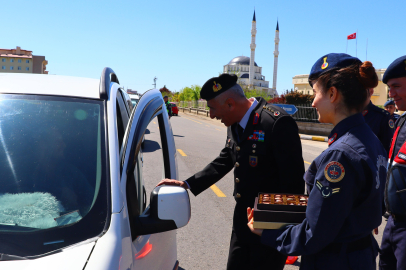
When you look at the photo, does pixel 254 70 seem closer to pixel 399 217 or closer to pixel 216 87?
pixel 216 87

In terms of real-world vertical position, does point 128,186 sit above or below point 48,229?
above

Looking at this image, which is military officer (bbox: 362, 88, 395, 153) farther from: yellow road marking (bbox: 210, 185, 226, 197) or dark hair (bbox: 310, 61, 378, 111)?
dark hair (bbox: 310, 61, 378, 111)

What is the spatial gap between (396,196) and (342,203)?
0.73m

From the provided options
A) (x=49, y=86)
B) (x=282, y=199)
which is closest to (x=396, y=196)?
(x=282, y=199)

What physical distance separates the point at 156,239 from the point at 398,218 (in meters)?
1.44

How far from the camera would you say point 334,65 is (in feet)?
5.61

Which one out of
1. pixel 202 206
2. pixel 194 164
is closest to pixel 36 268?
pixel 202 206

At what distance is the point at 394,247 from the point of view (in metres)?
2.41

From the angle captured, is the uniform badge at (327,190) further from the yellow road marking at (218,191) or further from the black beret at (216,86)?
the yellow road marking at (218,191)

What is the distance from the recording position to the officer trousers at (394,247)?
230 cm

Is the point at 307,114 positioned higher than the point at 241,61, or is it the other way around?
the point at 241,61

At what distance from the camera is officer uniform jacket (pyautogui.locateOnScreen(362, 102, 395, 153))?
4.72m

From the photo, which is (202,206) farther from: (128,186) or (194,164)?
(128,186)

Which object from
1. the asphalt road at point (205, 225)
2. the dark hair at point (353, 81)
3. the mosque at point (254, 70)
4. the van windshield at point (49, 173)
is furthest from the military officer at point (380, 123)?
the mosque at point (254, 70)
